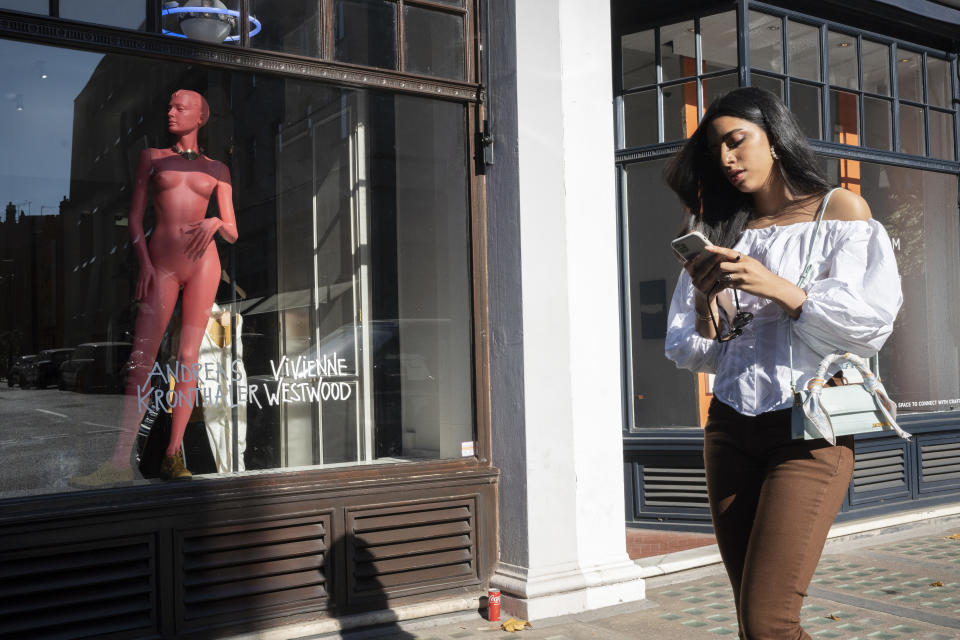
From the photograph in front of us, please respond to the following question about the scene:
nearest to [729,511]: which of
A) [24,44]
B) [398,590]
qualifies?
[398,590]

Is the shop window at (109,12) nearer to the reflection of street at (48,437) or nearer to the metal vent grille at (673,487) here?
the reflection of street at (48,437)

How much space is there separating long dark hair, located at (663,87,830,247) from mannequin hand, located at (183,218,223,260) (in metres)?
3.07

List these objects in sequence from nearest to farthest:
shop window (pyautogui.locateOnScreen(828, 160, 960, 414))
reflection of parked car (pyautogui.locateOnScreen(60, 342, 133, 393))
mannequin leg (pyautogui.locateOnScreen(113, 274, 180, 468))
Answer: reflection of parked car (pyautogui.locateOnScreen(60, 342, 133, 393)) → mannequin leg (pyautogui.locateOnScreen(113, 274, 180, 468)) → shop window (pyautogui.locateOnScreen(828, 160, 960, 414))

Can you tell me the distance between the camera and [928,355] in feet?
29.4

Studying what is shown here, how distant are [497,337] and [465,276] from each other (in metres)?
0.43

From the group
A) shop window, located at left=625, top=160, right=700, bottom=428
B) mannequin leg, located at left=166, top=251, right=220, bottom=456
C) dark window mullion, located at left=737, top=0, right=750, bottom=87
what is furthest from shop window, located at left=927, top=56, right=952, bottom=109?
mannequin leg, located at left=166, top=251, right=220, bottom=456

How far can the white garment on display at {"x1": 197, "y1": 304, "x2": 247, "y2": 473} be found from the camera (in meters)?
4.88

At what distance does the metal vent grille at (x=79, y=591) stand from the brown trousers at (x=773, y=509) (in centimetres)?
308

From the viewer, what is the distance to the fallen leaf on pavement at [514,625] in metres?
4.89

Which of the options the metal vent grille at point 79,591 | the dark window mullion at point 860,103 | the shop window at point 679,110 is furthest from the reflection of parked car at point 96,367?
the dark window mullion at point 860,103

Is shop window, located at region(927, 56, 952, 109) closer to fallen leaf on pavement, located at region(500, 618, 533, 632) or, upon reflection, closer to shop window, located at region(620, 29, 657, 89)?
shop window, located at region(620, 29, 657, 89)

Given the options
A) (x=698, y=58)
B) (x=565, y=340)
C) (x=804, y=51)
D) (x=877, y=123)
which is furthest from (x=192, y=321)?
(x=877, y=123)

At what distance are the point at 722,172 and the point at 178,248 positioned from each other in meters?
3.27

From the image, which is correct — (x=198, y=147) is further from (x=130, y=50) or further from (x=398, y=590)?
(x=398, y=590)
